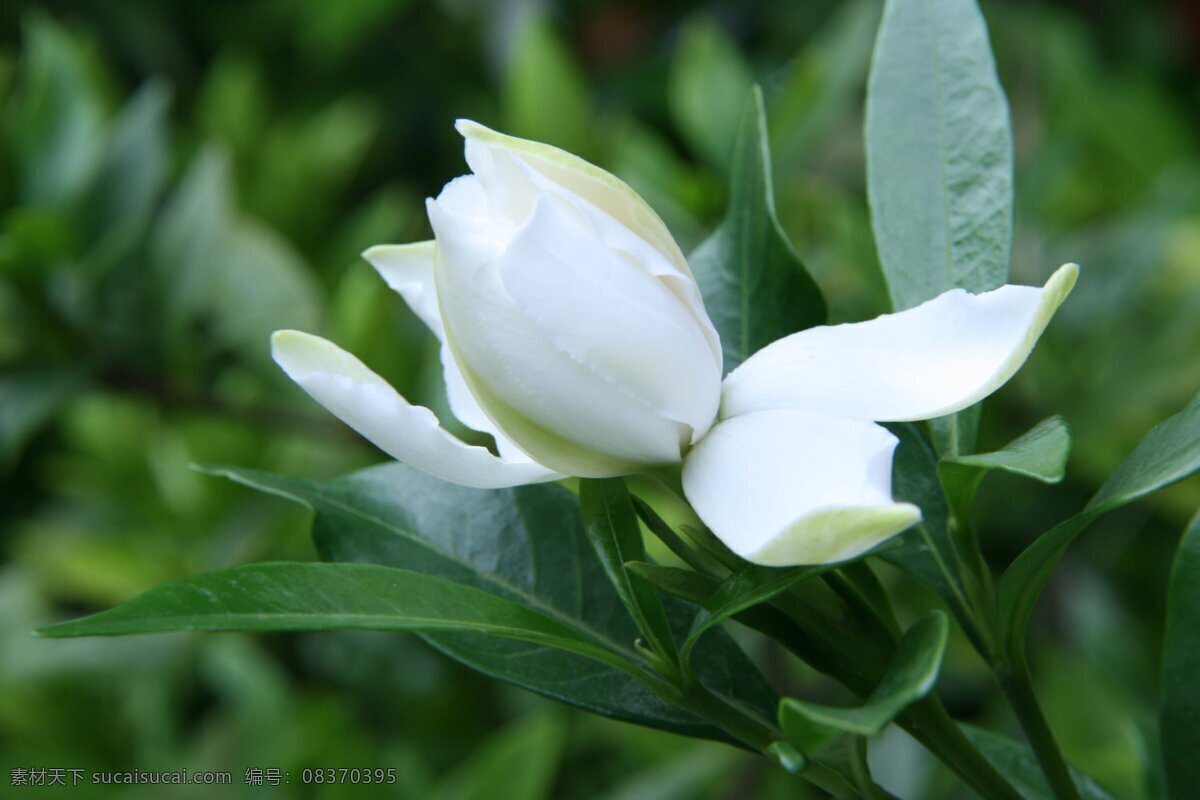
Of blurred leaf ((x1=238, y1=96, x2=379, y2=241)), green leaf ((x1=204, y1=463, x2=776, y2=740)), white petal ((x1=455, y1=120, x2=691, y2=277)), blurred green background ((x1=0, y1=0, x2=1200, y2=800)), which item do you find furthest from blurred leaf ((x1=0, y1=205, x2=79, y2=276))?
white petal ((x1=455, y1=120, x2=691, y2=277))

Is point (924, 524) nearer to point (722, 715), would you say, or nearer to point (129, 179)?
point (722, 715)

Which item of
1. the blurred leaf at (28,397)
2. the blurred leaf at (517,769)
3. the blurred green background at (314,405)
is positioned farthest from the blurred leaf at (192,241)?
the blurred leaf at (517,769)

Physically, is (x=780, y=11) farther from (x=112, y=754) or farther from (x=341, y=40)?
(x=112, y=754)

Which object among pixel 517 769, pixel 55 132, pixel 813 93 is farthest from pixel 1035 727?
pixel 55 132

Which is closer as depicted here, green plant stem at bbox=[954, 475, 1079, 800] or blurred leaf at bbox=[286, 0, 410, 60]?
green plant stem at bbox=[954, 475, 1079, 800]

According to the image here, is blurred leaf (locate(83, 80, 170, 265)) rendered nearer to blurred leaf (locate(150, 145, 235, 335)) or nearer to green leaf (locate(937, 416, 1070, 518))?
blurred leaf (locate(150, 145, 235, 335))

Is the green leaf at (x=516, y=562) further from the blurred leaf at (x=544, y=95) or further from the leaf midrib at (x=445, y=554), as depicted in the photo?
the blurred leaf at (x=544, y=95)
